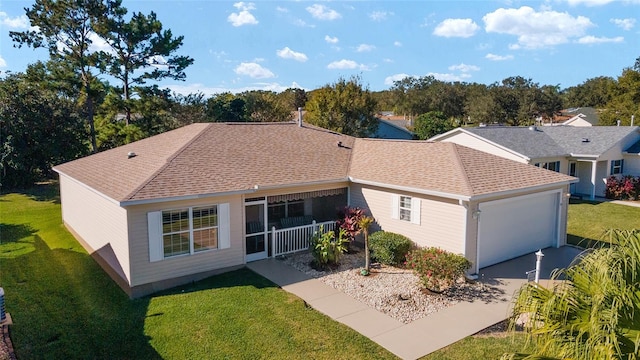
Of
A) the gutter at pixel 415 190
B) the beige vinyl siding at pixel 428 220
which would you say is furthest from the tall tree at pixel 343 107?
the beige vinyl siding at pixel 428 220

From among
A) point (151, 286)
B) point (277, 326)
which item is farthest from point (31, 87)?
point (277, 326)

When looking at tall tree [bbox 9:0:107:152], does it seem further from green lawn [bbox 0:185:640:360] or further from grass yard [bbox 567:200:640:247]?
grass yard [bbox 567:200:640:247]

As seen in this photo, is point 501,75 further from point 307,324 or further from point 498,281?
point 307,324

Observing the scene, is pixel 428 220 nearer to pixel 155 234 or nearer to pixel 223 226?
pixel 223 226

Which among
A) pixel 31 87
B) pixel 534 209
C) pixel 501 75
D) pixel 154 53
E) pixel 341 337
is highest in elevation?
pixel 501 75

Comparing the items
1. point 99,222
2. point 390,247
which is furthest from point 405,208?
point 99,222
